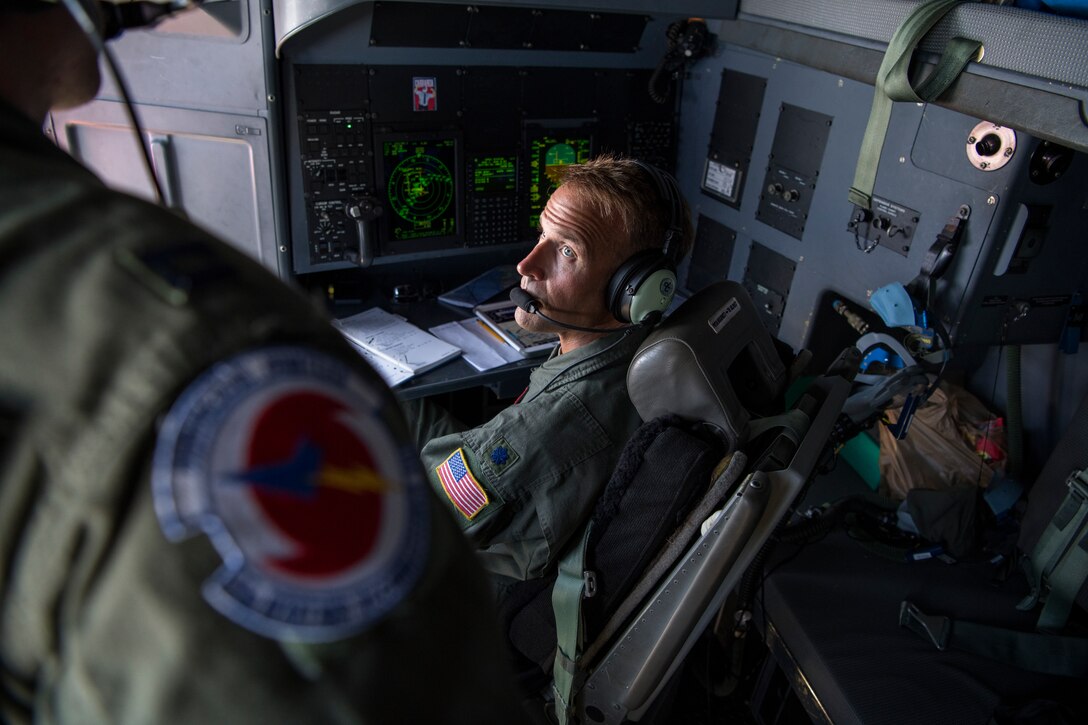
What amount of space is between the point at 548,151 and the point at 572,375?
121 cm

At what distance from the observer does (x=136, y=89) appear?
189cm

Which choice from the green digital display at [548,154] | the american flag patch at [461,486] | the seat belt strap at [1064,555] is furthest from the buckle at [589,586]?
the green digital display at [548,154]

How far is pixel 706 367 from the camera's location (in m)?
1.14

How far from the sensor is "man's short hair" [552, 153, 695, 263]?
1.46 meters

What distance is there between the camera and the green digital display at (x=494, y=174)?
2273 mm

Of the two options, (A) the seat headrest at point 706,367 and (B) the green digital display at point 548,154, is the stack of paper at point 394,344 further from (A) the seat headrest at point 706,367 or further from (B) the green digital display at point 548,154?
(A) the seat headrest at point 706,367

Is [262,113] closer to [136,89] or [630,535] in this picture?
[136,89]

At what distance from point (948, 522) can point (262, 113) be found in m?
2.12

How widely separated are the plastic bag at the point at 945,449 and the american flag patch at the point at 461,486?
1.31 metres

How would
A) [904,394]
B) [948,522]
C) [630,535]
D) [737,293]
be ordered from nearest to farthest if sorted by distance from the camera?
[630,535] < [737,293] < [904,394] < [948,522]

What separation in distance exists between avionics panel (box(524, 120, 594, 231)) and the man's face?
32.6 inches

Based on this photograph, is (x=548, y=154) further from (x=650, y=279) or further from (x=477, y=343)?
(x=650, y=279)

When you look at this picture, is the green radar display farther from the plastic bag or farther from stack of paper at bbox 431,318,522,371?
the plastic bag

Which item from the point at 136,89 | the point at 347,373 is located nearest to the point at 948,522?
the point at 347,373
